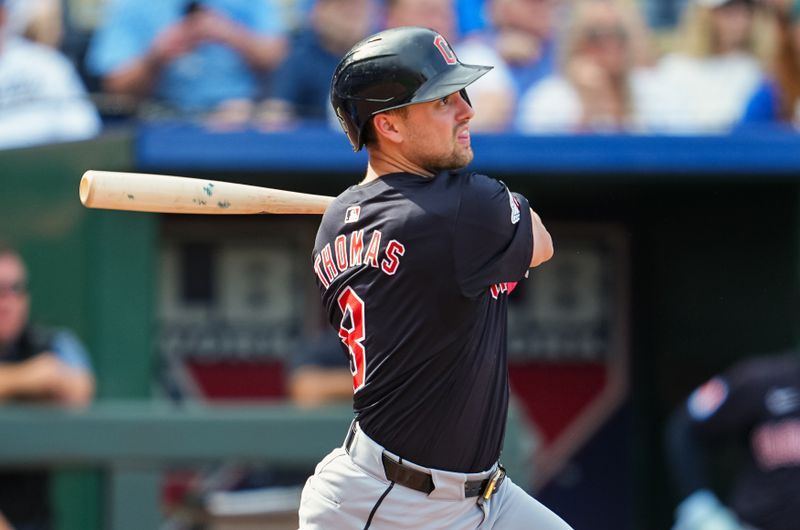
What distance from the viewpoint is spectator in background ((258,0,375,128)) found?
19.6 ft

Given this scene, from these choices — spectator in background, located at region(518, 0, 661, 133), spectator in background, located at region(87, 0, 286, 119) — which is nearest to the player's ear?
spectator in background, located at region(87, 0, 286, 119)

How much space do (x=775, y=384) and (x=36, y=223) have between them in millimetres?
3097

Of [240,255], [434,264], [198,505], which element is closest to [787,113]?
[240,255]

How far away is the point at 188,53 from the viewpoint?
19.3 ft

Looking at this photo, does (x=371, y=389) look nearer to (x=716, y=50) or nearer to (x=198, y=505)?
(x=198, y=505)

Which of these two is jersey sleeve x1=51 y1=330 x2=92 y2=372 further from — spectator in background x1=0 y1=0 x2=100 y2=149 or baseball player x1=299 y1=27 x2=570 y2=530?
baseball player x1=299 y1=27 x2=570 y2=530

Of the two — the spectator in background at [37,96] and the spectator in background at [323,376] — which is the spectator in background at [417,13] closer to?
→ the spectator in background at [37,96]

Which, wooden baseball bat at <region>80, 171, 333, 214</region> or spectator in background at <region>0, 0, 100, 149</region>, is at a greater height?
wooden baseball bat at <region>80, 171, 333, 214</region>

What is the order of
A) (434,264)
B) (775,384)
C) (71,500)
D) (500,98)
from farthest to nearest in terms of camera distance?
(500,98), (775,384), (71,500), (434,264)

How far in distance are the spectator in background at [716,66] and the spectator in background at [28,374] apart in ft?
9.58

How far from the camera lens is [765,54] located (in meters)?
6.34

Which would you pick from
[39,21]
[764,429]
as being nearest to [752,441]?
[764,429]

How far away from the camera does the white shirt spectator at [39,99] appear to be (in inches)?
230

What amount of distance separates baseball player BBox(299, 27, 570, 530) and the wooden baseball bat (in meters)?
0.15
